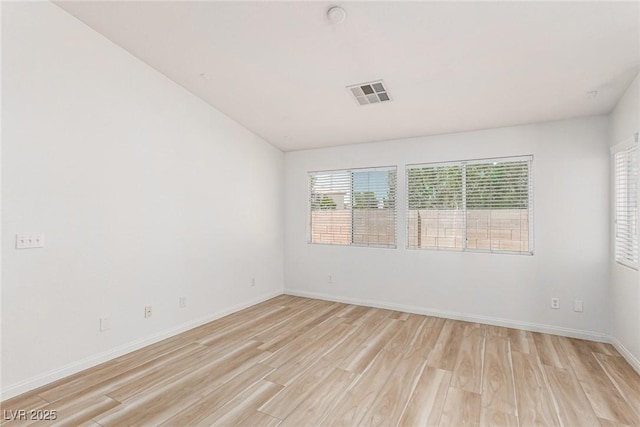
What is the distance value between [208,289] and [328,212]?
231cm

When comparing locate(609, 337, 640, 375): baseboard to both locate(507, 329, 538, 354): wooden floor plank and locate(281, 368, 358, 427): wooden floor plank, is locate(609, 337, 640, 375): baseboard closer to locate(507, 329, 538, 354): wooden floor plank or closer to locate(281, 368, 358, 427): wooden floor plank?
locate(507, 329, 538, 354): wooden floor plank

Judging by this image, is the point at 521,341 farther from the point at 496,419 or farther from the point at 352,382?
the point at 352,382

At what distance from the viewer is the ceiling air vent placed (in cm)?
342

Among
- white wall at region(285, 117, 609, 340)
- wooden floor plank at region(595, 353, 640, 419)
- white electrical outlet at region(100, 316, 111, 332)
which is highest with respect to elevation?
→ white wall at region(285, 117, 609, 340)

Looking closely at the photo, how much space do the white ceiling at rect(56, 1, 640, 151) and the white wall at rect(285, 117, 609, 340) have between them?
0.33 m

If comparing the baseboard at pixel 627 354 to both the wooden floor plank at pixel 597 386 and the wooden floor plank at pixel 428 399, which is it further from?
the wooden floor plank at pixel 428 399

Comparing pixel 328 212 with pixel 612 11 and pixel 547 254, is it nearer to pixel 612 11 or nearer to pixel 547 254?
pixel 547 254

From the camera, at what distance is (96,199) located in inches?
119

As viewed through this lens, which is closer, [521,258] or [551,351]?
[551,351]

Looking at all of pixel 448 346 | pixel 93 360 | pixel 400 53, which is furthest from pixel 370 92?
pixel 93 360

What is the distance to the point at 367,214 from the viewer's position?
16.9 ft

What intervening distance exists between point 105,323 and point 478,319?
Result: 435 cm

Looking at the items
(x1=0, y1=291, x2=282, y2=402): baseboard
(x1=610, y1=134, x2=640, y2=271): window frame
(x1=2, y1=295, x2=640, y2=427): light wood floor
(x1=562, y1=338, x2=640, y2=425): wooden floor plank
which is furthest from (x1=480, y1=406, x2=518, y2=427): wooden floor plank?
(x1=0, y1=291, x2=282, y2=402): baseboard

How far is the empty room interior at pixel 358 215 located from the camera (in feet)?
7.95
